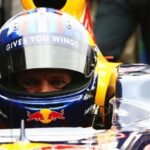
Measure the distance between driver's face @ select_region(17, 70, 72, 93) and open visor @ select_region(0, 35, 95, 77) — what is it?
42 millimetres

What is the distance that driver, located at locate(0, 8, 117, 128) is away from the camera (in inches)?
179

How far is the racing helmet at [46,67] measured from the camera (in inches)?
179

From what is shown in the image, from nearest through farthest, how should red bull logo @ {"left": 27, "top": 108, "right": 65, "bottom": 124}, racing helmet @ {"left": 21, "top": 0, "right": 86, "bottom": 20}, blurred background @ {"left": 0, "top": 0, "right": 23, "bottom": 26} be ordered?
red bull logo @ {"left": 27, "top": 108, "right": 65, "bottom": 124}
racing helmet @ {"left": 21, "top": 0, "right": 86, "bottom": 20}
blurred background @ {"left": 0, "top": 0, "right": 23, "bottom": 26}

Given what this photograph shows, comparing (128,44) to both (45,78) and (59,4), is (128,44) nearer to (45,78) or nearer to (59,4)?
(59,4)

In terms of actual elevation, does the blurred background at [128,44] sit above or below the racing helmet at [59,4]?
below

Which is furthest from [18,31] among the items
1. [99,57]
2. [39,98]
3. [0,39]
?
[99,57]

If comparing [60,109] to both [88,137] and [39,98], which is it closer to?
[39,98]

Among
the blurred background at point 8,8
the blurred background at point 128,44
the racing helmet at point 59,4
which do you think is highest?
the racing helmet at point 59,4

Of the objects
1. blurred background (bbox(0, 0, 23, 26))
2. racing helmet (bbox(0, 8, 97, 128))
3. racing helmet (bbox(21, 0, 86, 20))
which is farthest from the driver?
blurred background (bbox(0, 0, 23, 26))

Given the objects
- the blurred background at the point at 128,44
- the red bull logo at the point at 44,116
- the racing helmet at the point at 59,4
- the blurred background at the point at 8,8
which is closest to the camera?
the red bull logo at the point at 44,116

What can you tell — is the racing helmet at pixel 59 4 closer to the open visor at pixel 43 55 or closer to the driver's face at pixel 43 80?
the open visor at pixel 43 55

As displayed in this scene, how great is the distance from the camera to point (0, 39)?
15.7ft

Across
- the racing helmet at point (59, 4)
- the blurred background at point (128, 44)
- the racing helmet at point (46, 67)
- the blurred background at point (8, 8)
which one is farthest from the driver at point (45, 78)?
the blurred background at point (128, 44)

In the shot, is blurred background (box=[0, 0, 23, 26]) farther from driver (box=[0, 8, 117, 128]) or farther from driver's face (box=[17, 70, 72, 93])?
driver's face (box=[17, 70, 72, 93])
